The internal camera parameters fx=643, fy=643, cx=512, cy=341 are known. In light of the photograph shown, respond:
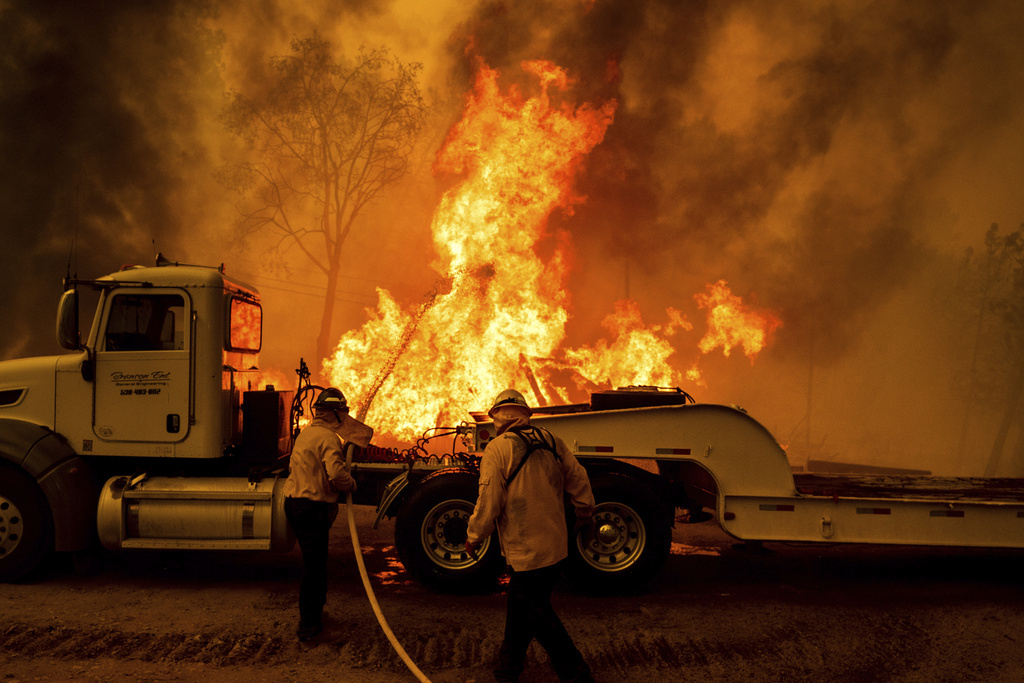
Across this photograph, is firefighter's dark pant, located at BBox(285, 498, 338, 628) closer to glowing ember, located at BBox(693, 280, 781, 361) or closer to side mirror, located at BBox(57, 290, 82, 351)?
side mirror, located at BBox(57, 290, 82, 351)

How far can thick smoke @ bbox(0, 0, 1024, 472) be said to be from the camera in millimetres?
21562

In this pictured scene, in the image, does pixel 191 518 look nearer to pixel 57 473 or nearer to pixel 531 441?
pixel 57 473

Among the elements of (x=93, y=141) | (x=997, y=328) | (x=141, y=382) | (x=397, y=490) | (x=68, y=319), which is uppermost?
(x=93, y=141)

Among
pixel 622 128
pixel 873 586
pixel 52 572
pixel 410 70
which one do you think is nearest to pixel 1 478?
pixel 52 572

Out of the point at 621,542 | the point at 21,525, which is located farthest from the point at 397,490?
the point at 21,525

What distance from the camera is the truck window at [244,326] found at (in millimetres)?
7074

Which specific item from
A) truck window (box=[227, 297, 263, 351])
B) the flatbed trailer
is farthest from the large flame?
the flatbed trailer

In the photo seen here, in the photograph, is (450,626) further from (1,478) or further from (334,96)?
(334,96)

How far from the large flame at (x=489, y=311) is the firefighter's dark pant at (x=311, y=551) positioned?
934cm

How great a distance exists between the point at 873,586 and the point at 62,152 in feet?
82.5

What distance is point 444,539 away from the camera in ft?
21.4

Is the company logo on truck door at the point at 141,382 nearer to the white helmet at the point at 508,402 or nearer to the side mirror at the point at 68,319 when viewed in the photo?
the side mirror at the point at 68,319

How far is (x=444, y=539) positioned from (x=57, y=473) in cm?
393

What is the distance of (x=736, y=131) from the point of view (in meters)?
23.5
